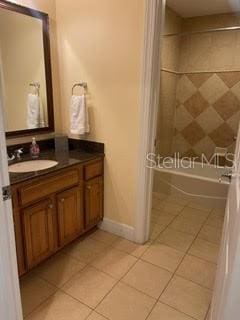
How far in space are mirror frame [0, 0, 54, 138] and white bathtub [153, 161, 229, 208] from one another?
1.42 m

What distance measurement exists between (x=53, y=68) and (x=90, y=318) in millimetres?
2086

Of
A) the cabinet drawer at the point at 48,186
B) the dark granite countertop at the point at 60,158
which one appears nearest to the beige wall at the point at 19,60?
the dark granite countertop at the point at 60,158

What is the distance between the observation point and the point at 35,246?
1.81 metres

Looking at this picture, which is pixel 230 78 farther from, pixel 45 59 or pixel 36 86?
pixel 36 86

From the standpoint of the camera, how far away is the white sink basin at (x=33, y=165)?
196 centimetres

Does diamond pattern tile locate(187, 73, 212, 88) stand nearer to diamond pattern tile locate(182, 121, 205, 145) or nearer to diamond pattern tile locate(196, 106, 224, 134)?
diamond pattern tile locate(196, 106, 224, 134)

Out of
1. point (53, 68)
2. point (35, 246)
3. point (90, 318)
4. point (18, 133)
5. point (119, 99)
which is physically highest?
point (53, 68)

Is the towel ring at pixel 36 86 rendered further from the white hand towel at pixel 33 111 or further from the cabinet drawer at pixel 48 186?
the cabinet drawer at pixel 48 186

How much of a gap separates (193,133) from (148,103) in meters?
1.94

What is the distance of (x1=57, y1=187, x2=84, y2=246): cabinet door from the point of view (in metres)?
2.00

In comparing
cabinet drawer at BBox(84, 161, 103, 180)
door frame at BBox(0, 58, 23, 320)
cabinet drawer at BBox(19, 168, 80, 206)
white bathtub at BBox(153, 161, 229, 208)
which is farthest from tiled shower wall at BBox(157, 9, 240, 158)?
door frame at BBox(0, 58, 23, 320)

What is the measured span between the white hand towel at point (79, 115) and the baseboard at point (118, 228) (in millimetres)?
958

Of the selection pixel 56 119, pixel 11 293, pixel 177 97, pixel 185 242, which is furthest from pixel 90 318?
pixel 177 97

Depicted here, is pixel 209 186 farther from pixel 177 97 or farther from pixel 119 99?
pixel 119 99
